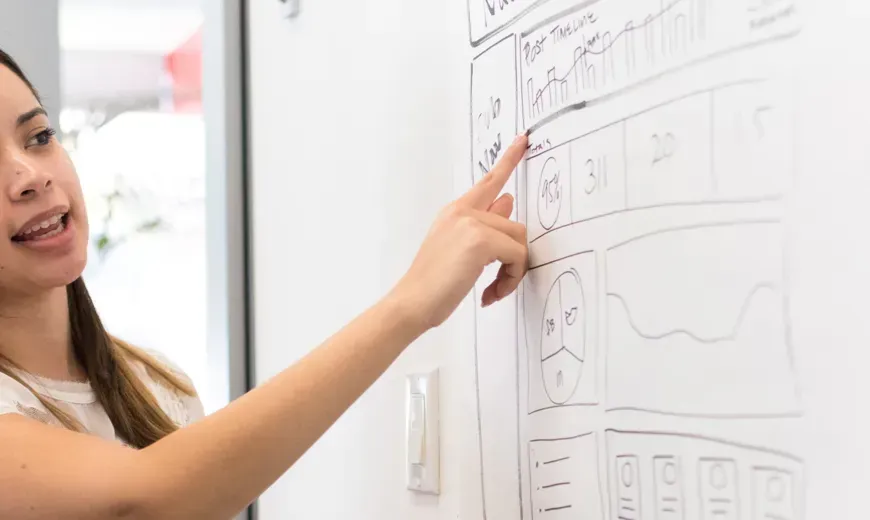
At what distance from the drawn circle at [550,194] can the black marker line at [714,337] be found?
110mm

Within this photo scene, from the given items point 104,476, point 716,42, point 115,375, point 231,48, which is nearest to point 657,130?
point 716,42

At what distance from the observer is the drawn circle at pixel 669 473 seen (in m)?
0.53

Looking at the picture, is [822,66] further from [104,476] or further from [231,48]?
[231,48]

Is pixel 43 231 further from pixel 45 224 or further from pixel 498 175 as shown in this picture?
pixel 498 175

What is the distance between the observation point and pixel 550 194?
68cm

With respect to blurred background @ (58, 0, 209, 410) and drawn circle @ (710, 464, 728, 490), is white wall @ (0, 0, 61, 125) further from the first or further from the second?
blurred background @ (58, 0, 209, 410)

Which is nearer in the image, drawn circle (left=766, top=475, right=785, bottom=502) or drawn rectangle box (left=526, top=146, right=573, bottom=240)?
drawn circle (left=766, top=475, right=785, bottom=502)

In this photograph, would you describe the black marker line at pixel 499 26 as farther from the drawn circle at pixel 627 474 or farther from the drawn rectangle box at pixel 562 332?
the drawn circle at pixel 627 474

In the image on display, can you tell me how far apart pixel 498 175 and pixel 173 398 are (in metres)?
0.56

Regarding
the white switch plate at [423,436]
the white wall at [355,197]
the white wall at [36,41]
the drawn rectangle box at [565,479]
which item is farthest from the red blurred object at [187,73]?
the drawn rectangle box at [565,479]

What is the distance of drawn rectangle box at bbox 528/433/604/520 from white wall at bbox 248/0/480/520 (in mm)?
104

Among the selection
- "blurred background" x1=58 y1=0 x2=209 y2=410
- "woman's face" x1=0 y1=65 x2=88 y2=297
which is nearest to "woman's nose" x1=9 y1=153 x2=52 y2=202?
"woman's face" x1=0 y1=65 x2=88 y2=297

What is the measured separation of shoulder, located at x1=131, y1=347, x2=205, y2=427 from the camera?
102 cm

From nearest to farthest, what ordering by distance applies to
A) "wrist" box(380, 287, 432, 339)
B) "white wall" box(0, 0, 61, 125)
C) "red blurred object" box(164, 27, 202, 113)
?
1. "wrist" box(380, 287, 432, 339)
2. "white wall" box(0, 0, 61, 125)
3. "red blurred object" box(164, 27, 202, 113)
